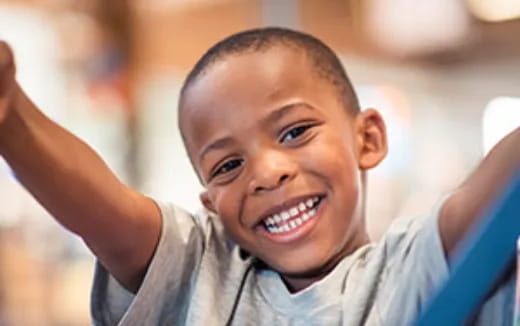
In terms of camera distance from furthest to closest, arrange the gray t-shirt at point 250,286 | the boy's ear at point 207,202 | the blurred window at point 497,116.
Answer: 1. the blurred window at point 497,116
2. the boy's ear at point 207,202
3. the gray t-shirt at point 250,286

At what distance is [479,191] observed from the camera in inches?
15.9

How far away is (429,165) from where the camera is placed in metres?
1.60

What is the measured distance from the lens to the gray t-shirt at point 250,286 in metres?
0.45

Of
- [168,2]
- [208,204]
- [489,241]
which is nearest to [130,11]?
[168,2]

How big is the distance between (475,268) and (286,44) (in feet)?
0.82

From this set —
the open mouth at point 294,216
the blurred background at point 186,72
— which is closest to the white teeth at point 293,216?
the open mouth at point 294,216

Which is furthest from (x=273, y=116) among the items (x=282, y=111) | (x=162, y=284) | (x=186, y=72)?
(x=186, y=72)

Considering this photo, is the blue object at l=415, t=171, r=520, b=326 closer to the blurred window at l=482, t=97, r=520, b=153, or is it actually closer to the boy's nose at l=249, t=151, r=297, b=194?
the boy's nose at l=249, t=151, r=297, b=194

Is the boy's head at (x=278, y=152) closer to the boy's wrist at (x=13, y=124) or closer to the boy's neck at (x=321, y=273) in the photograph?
the boy's neck at (x=321, y=273)

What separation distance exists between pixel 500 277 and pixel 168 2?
1363 mm

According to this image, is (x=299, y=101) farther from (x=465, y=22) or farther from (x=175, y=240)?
(x=465, y=22)

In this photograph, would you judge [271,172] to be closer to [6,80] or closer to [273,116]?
[273,116]

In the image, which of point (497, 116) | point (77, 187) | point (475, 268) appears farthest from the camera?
point (497, 116)

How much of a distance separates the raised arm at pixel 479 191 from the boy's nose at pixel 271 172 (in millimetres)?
97
